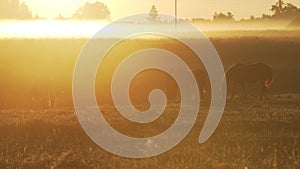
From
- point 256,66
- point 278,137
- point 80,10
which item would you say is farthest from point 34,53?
point 80,10

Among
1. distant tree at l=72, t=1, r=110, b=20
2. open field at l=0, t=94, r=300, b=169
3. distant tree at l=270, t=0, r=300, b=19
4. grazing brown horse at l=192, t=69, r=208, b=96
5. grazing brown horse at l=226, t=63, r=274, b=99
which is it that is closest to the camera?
open field at l=0, t=94, r=300, b=169

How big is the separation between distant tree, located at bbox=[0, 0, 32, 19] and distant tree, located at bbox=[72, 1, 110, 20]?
1306 centimetres

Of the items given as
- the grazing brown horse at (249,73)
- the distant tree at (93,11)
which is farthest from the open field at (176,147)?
the distant tree at (93,11)

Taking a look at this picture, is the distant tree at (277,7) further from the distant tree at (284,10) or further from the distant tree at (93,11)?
the distant tree at (93,11)

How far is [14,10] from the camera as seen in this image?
17125 centimetres

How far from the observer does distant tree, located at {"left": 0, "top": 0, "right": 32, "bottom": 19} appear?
523ft

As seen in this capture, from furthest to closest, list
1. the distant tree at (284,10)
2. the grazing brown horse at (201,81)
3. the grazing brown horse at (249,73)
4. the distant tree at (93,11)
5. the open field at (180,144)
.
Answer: the distant tree at (93,11), the distant tree at (284,10), the grazing brown horse at (249,73), the grazing brown horse at (201,81), the open field at (180,144)

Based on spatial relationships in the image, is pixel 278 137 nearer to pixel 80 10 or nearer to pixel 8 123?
A: pixel 8 123

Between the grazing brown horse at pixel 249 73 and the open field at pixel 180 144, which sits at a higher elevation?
the open field at pixel 180 144

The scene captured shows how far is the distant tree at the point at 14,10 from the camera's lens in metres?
159

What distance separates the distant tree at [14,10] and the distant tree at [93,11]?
13.1 meters

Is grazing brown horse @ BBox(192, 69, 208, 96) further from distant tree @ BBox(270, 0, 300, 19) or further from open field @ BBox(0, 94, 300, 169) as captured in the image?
distant tree @ BBox(270, 0, 300, 19)

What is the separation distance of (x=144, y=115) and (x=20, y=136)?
395 cm

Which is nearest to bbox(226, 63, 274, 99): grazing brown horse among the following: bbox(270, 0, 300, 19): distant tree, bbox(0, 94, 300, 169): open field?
bbox(0, 94, 300, 169): open field
